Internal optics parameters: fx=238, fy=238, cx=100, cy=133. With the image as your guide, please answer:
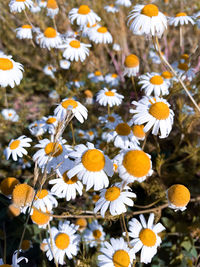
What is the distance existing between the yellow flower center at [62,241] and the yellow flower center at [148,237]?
1.59ft

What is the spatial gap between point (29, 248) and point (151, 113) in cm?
132

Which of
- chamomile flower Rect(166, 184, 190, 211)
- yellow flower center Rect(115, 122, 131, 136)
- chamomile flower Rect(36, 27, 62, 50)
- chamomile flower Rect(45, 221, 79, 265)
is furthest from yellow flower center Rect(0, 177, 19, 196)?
chamomile flower Rect(36, 27, 62, 50)

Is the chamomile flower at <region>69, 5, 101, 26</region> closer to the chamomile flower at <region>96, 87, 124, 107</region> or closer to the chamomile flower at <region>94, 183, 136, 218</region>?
the chamomile flower at <region>96, 87, 124, 107</region>

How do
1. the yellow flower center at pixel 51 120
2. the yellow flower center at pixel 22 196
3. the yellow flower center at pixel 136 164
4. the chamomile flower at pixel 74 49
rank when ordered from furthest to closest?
the chamomile flower at pixel 74 49 < the yellow flower center at pixel 51 120 < the yellow flower center at pixel 22 196 < the yellow flower center at pixel 136 164

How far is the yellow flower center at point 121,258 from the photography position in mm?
1308

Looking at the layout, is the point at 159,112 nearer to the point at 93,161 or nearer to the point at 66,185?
the point at 93,161

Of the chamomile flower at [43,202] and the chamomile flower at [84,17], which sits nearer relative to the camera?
the chamomile flower at [43,202]

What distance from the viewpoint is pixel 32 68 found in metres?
3.85

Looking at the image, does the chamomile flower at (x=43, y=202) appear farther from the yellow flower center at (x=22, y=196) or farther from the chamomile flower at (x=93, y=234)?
the chamomile flower at (x=93, y=234)

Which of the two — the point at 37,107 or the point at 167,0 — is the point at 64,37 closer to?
the point at 37,107

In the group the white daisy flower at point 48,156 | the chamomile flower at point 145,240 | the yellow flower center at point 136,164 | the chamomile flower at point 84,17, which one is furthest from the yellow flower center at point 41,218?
the chamomile flower at point 84,17

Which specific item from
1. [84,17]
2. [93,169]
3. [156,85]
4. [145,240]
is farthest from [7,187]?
[84,17]

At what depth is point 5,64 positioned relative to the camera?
5.37 feet

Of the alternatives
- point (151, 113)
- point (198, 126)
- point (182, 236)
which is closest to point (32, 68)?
point (198, 126)
